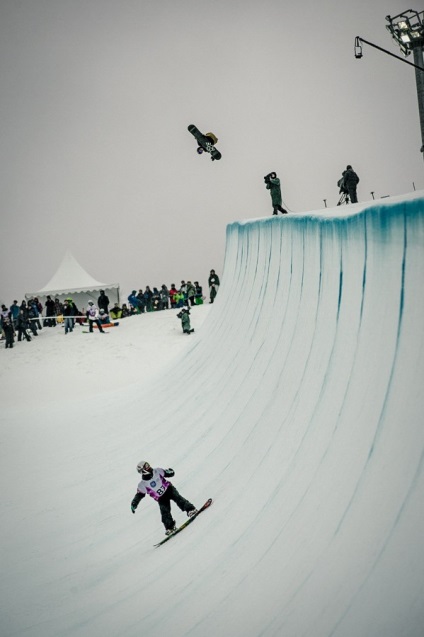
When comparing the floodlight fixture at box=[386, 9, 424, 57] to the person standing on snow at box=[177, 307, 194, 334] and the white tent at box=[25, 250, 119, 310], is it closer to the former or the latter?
the person standing on snow at box=[177, 307, 194, 334]

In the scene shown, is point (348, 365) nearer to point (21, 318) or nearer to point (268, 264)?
point (268, 264)

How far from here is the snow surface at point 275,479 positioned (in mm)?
2598

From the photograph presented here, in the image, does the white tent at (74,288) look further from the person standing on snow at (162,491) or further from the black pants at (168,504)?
the black pants at (168,504)

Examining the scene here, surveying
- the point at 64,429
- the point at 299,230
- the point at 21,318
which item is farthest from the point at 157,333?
the point at 299,230

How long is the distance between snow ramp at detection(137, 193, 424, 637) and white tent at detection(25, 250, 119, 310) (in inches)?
768

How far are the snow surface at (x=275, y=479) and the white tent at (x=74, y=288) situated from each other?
1710 cm

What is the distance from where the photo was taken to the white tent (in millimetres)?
23469

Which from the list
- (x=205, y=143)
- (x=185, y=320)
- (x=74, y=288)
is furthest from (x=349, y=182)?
(x=74, y=288)

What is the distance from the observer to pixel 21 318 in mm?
18172

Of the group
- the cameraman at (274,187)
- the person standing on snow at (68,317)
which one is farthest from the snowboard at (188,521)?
the person standing on snow at (68,317)

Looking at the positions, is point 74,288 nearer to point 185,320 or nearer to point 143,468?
point 185,320

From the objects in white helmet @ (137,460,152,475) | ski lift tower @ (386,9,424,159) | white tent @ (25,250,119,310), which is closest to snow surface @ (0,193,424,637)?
white helmet @ (137,460,152,475)

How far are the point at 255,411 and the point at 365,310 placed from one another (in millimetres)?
1954

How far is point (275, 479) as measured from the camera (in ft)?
12.6
